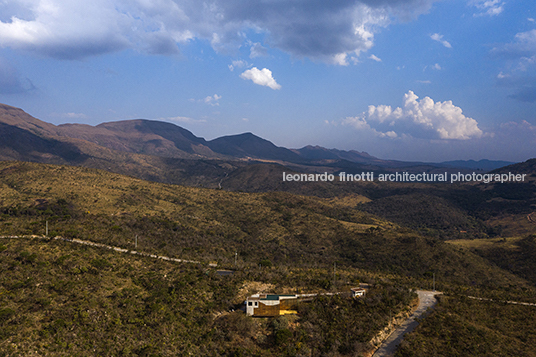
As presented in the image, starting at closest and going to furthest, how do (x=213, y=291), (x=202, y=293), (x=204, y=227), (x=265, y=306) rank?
(x=265, y=306)
(x=202, y=293)
(x=213, y=291)
(x=204, y=227)

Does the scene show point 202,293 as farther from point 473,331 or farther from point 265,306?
point 473,331

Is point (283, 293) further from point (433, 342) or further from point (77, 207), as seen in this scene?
point (77, 207)

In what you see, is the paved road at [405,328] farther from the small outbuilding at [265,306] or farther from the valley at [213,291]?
the small outbuilding at [265,306]

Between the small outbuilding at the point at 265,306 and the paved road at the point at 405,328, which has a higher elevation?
the small outbuilding at the point at 265,306

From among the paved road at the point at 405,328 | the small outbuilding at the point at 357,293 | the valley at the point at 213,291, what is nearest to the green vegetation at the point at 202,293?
the valley at the point at 213,291

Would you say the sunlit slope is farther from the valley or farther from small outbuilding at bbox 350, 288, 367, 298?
small outbuilding at bbox 350, 288, 367, 298

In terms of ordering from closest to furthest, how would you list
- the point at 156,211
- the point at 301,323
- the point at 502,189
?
the point at 301,323 < the point at 156,211 < the point at 502,189

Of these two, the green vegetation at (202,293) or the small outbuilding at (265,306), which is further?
the small outbuilding at (265,306)

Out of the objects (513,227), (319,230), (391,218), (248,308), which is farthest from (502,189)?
(248,308)

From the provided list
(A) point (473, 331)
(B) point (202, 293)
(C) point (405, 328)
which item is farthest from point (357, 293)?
Answer: (B) point (202, 293)
